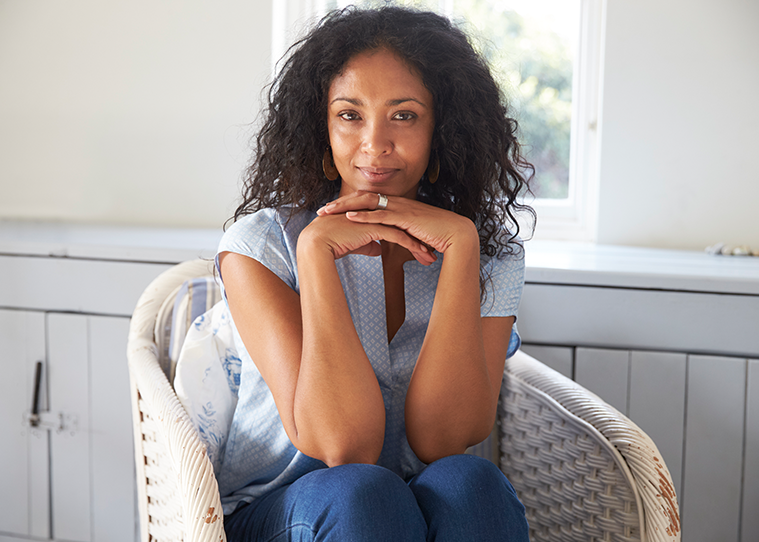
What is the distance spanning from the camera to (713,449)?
1.15 m

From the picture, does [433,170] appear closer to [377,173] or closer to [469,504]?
[377,173]

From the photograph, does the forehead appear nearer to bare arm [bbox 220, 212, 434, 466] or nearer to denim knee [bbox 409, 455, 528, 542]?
bare arm [bbox 220, 212, 434, 466]

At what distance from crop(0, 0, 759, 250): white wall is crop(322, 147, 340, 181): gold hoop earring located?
0.78 metres

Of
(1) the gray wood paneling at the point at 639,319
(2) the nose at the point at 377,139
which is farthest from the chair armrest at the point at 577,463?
(2) the nose at the point at 377,139

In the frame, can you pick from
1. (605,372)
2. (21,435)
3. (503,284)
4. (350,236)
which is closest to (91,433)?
(21,435)

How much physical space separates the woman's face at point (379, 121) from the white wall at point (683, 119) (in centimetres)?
86

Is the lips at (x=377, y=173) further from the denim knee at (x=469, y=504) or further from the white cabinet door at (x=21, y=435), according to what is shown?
the white cabinet door at (x=21, y=435)

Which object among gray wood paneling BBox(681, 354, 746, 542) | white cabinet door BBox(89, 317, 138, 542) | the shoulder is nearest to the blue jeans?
the shoulder

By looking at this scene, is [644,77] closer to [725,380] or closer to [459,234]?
[725,380]

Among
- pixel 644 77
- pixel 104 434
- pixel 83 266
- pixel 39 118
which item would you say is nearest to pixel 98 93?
pixel 39 118

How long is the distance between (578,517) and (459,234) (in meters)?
0.53

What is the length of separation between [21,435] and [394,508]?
3.57 feet

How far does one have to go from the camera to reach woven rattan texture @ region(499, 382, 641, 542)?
93 cm

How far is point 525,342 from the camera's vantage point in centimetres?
121
